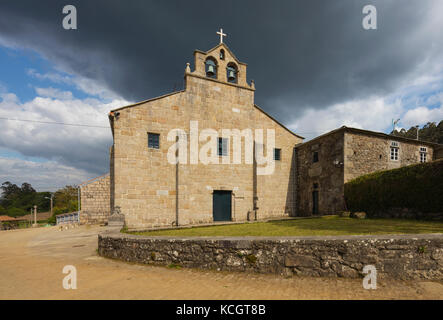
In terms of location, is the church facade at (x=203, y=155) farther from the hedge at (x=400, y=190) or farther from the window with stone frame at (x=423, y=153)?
the window with stone frame at (x=423, y=153)

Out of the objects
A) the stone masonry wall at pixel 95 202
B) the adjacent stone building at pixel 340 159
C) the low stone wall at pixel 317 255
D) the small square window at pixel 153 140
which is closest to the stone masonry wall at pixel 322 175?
the adjacent stone building at pixel 340 159

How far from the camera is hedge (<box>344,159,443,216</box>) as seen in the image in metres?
10.8

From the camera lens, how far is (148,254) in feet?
19.7

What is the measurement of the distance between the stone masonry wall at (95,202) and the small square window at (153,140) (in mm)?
9415

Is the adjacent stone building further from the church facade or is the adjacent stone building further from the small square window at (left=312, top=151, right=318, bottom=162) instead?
the church facade

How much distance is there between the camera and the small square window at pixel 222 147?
1612 centimetres

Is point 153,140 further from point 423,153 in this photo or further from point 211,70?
point 423,153

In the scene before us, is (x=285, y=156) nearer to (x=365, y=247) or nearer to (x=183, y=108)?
(x=183, y=108)

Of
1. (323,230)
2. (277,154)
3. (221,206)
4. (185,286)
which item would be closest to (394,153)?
(277,154)

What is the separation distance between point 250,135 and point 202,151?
14.1 feet

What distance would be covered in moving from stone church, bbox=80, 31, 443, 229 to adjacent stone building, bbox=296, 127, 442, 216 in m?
0.07

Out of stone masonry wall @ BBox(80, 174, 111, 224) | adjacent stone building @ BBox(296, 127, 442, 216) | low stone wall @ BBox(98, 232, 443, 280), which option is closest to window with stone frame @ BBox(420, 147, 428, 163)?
adjacent stone building @ BBox(296, 127, 442, 216)
